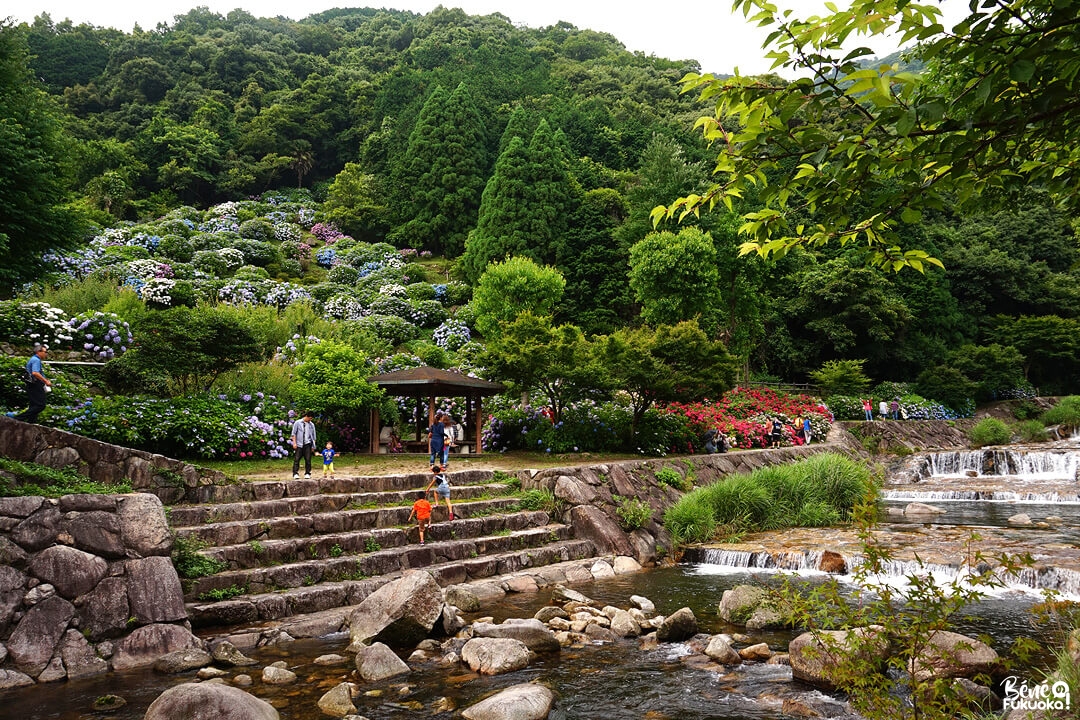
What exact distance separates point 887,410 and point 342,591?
1117 inches

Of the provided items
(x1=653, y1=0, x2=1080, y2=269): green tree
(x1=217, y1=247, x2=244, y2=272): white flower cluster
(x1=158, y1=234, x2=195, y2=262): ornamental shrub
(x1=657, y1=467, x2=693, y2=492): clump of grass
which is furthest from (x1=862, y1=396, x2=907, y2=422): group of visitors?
(x1=158, y1=234, x2=195, y2=262): ornamental shrub

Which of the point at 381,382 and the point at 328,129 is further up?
the point at 328,129

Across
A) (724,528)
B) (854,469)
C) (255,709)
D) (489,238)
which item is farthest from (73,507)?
(489,238)

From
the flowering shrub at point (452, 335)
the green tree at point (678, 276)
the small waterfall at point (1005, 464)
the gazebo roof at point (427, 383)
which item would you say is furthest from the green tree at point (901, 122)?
the flowering shrub at point (452, 335)

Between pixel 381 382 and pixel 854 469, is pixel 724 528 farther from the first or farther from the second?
pixel 381 382

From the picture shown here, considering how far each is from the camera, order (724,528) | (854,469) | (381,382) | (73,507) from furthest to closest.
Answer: (381,382) → (854,469) → (724,528) → (73,507)

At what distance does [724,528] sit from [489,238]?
28.6 metres

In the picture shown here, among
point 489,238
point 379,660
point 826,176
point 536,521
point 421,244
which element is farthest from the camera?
point 421,244

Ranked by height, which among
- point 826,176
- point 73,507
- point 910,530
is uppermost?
point 826,176

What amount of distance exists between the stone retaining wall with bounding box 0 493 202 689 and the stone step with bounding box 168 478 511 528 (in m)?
1.51

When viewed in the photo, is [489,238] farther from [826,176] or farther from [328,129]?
[826,176]

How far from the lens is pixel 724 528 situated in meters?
13.7

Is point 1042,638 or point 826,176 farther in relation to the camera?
point 1042,638

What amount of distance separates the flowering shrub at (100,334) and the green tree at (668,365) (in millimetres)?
12298
